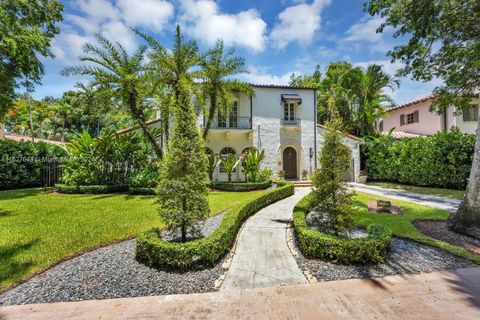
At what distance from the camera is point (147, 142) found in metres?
15.2

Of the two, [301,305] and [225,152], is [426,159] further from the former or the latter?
[301,305]

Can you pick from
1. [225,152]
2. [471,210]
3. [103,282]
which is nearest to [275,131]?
[225,152]

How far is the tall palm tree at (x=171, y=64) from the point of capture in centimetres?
1227

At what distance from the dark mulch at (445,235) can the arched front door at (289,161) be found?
1201 centimetres

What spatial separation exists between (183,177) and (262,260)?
2.54 meters

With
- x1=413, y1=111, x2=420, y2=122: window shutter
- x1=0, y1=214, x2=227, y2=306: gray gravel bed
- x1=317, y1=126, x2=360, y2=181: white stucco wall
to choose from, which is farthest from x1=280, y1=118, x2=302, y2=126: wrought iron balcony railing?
x1=0, y1=214, x2=227, y2=306: gray gravel bed

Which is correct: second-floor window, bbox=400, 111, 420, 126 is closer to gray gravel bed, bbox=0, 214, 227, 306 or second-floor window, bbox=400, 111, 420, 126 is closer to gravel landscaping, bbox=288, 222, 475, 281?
gravel landscaping, bbox=288, 222, 475, 281

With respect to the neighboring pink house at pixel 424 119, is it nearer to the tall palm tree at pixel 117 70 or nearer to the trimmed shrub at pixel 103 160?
the tall palm tree at pixel 117 70

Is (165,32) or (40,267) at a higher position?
(165,32)

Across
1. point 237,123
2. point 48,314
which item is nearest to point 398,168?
point 237,123

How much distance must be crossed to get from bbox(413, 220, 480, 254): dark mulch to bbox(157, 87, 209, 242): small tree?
6.45 metres

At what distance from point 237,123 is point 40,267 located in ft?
49.7

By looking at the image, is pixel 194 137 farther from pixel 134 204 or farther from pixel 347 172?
pixel 134 204

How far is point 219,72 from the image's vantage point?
45.9ft
